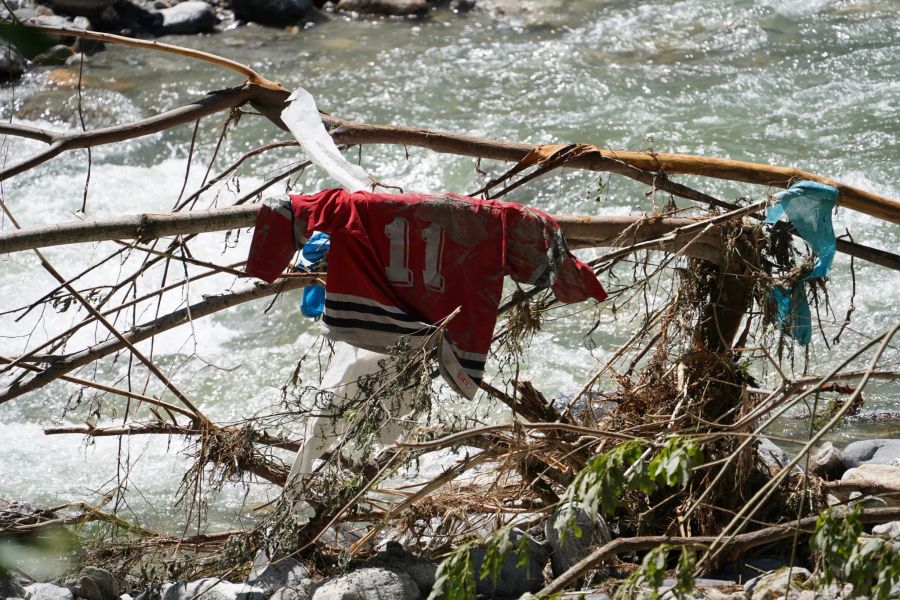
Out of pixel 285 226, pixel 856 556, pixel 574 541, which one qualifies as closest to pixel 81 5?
pixel 285 226

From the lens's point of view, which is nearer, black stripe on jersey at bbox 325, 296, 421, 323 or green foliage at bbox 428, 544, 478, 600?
green foliage at bbox 428, 544, 478, 600

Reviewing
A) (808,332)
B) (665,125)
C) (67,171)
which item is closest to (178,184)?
(67,171)

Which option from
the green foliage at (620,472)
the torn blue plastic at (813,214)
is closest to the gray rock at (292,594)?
the green foliage at (620,472)

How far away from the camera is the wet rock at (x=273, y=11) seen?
441 inches

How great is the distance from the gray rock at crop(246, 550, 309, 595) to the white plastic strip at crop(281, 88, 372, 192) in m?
1.19

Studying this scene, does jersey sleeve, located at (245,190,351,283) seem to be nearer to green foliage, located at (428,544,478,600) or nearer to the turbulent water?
green foliage, located at (428,544,478,600)

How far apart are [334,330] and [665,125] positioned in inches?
230

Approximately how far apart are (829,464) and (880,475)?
38cm

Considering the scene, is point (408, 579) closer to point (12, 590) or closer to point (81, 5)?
point (12, 590)

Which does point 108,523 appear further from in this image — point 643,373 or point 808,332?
point 808,332

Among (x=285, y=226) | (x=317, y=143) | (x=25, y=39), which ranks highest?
(x=25, y=39)

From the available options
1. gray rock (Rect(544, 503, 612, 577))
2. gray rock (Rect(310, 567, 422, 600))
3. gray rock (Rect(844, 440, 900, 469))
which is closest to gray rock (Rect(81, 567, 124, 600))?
gray rock (Rect(310, 567, 422, 600))

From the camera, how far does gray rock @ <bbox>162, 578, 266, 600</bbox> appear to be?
2984 mm

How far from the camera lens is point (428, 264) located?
2725 millimetres
